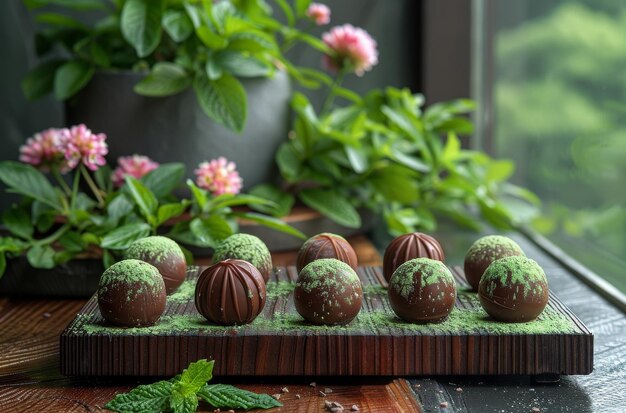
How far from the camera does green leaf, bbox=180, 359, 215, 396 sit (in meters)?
0.56

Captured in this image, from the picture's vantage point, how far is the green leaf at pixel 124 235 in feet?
2.78

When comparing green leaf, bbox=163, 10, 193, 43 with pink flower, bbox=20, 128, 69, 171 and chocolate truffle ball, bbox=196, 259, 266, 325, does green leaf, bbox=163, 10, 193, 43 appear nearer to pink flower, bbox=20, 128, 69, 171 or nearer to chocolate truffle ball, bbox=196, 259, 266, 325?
pink flower, bbox=20, 128, 69, 171

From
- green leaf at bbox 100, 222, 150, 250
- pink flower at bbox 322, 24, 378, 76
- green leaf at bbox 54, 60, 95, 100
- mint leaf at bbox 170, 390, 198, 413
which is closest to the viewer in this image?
mint leaf at bbox 170, 390, 198, 413

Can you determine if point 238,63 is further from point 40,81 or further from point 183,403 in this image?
point 183,403

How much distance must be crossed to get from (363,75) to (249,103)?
468 millimetres

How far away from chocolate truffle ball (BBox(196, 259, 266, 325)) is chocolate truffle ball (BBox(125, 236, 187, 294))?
8 cm

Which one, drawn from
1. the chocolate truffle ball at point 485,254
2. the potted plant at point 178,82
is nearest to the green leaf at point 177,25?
the potted plant at point 178,82

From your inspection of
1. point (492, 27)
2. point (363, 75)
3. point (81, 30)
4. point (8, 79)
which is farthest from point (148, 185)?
point (492, 27)

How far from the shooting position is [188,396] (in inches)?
21.6

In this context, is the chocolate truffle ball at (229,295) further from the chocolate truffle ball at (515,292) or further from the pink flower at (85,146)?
the pink flower at (85,146)

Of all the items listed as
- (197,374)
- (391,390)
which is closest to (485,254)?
(391,390)

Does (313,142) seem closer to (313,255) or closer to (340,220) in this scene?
(340,220)

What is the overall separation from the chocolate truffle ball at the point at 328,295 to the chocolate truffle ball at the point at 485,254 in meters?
0.14

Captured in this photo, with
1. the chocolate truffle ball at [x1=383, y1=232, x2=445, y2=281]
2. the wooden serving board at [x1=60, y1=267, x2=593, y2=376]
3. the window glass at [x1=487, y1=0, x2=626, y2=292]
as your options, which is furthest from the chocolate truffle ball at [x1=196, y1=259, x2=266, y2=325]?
the window glass at [x1=487, y1=0, x2=626, y2=292]
